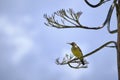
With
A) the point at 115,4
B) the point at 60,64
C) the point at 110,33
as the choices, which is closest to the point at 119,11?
the point at 115,4

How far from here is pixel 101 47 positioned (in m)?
4.69

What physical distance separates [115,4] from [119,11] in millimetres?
206

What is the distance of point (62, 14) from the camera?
215 inches

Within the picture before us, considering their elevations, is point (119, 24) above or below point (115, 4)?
below

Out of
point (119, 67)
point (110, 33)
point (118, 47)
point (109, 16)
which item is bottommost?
point (119, 67)

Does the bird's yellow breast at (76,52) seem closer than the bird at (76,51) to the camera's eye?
No

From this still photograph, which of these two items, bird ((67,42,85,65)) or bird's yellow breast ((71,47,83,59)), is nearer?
bird ((67,42,85,65))

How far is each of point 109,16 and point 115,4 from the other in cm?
27

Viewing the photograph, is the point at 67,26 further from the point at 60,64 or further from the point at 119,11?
the point at 119,11

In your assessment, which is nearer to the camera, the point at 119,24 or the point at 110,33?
the point at 119,24

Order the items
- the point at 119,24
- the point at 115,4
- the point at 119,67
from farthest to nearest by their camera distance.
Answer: the point at 115,4 → the point at 119,24 → the point at 119,67

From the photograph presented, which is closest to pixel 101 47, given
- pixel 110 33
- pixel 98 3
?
pixel 110 33

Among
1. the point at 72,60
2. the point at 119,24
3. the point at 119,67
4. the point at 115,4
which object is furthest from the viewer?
the point at 72,60

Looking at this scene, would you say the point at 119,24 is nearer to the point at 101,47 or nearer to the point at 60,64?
the point at 101,47
